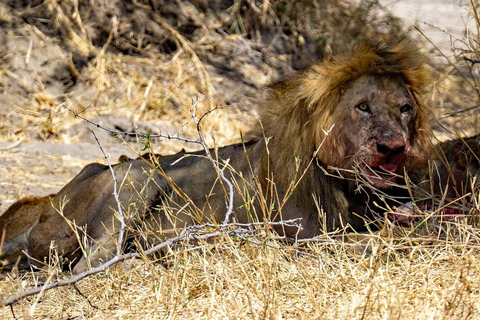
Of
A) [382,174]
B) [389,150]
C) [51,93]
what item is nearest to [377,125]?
[389,150]

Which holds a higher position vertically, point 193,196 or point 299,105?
point 299,105

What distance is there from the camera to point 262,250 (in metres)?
3.94

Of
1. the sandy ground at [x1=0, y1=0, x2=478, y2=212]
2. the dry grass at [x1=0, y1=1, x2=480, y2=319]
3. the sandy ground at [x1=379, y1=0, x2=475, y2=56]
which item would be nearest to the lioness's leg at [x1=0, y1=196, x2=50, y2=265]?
the sandy ground at [x1=0, y1=0, x2=478, y2=212]

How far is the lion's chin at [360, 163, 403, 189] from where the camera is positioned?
473 cm

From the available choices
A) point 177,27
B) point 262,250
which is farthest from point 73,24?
point 262,250

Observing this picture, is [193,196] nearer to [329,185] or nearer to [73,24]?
[329,185]

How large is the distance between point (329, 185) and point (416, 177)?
56cm

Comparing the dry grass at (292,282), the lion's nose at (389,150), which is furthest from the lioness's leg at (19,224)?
the lion's nose at (389,150)

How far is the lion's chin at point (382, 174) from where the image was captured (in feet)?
15.5

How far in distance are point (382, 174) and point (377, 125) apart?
0.30m

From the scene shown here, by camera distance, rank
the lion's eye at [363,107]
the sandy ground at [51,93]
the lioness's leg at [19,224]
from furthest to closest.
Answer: the sandy ground at [51,93], the lioness's leg at [19,224], the lion's eye at [363,107]

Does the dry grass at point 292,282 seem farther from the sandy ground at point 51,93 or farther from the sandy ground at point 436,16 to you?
the sandy ground at point 436,16

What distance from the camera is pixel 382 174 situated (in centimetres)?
483

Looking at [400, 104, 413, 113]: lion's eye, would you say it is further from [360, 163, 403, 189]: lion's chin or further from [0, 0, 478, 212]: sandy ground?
[0, 0, 478, 212]: sandy ground
